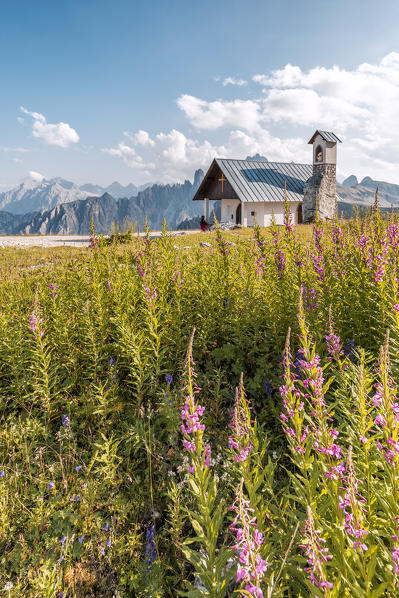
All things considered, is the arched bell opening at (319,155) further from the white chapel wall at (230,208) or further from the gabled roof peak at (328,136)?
the white chapel wall at (230,208)

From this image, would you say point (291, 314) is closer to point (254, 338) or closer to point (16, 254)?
point (254, 338)

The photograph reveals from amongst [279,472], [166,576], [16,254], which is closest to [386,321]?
[279,472]

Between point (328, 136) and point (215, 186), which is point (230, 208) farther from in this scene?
point (328, 136)

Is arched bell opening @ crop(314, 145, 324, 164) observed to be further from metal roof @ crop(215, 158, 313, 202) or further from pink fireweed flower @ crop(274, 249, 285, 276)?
pink fireweed flower @ crop(274, 249, 285, 276)

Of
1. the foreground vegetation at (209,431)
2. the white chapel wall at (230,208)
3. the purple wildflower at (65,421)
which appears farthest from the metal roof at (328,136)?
the purple wildflower at (65,421)

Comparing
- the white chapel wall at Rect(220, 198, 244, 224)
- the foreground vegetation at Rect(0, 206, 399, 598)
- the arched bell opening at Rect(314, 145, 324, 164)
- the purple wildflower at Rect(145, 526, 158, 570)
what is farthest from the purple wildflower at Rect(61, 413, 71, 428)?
the arched bell opening at Rect(314, 145, 324, 164)

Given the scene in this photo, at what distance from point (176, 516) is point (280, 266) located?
3583 mm

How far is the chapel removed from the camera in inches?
1294

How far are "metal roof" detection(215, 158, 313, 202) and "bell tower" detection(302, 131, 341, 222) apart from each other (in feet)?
9.30

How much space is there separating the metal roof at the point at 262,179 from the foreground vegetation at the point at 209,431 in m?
28.7

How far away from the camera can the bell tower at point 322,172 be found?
107 feet

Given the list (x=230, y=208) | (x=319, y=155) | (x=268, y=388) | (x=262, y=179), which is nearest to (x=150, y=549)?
(x=268, y=388)

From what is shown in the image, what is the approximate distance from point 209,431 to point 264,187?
1352 inches

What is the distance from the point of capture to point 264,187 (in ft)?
113
